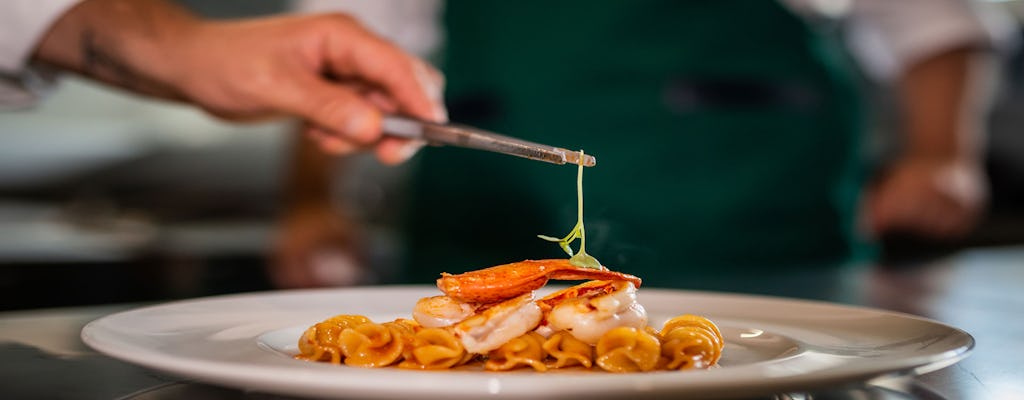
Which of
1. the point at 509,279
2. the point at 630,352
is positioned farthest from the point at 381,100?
the point at 630,352

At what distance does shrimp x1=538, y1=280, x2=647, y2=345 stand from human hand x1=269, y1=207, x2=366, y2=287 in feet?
5.51

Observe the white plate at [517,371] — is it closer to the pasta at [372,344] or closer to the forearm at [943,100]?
the pasta at [372,344]

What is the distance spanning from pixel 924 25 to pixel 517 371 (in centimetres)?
226

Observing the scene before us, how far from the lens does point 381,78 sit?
1404mm

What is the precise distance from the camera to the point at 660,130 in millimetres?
2271

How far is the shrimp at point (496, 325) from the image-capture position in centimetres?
79

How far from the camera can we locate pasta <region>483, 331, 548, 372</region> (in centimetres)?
78

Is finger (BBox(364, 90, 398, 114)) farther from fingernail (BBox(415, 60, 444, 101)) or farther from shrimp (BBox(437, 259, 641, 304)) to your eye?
shrimp (BBox(437, 259, 641, 304))

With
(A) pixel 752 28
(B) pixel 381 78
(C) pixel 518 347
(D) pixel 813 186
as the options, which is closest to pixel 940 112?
(D) pixel 813 186

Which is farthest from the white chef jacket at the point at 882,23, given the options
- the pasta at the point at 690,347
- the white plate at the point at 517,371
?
the pasta at the point at 690,347

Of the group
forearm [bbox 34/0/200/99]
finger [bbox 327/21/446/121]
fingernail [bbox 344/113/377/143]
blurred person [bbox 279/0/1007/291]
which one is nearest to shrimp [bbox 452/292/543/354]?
fingernail [bbox 344/113/377/143]

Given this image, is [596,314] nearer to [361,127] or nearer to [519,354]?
[519,354]

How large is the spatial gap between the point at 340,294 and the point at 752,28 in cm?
153

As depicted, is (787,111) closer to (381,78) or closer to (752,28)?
(752,28)
